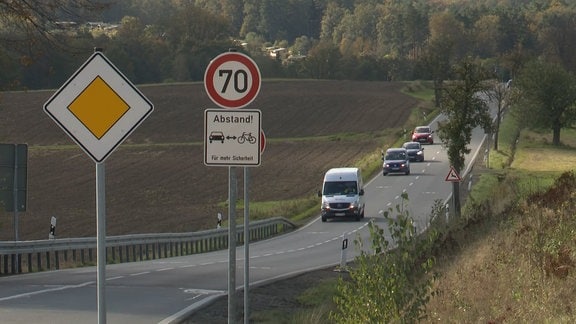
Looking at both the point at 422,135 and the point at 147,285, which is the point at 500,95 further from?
the point at 147,285

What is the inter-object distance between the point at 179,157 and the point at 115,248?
39068 millimetres

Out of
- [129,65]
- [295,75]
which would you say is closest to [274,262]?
[129,65]

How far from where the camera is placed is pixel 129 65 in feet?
372

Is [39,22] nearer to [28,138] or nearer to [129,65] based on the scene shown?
[28,138]

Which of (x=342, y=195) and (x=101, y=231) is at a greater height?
(x=101, y=231)

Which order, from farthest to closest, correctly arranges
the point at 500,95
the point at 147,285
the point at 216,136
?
the point at 500,95, the point at 147,285, the point at 216,136

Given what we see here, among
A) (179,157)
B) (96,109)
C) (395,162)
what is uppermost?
(96,109)

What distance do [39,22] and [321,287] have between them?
684cm

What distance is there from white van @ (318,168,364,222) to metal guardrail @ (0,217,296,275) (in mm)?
2590

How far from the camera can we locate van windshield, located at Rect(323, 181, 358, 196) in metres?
44.3

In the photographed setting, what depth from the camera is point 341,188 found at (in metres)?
44.2

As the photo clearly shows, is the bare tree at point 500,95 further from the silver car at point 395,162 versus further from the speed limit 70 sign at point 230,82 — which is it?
the speed limit 70 sign at point 230,82

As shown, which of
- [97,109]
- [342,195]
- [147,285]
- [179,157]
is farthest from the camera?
[179,157]

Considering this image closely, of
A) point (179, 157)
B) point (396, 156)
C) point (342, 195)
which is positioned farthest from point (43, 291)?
point (179, 157)
